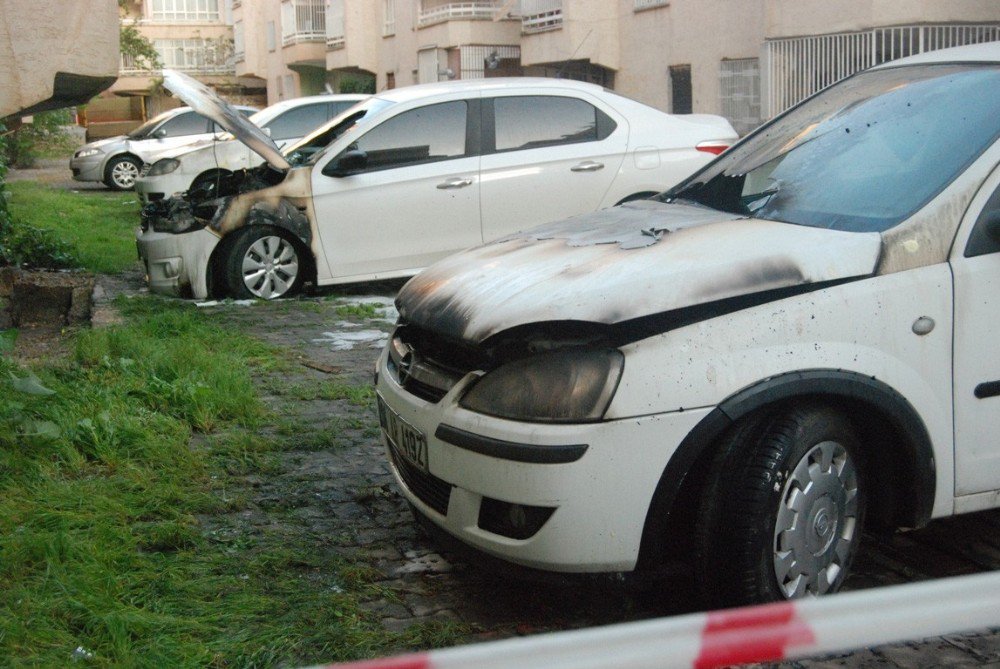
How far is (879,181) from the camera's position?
3.92 metres

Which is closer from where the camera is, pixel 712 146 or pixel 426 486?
pixel 426 486

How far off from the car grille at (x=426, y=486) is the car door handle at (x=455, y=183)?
210 inches

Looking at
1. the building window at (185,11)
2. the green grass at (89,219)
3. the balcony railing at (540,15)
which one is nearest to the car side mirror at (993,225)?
the green grass at (89,219)

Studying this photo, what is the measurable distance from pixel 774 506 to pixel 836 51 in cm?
1655

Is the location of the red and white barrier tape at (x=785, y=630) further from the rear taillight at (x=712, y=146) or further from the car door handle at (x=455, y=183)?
the rear taillight at (x=712, y=146)

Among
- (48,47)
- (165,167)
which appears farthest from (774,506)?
(165,167)

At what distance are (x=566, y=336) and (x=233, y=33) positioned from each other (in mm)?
61066

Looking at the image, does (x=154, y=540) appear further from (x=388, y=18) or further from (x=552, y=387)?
(x=388, y=18)

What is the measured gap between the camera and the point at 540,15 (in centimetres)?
2848

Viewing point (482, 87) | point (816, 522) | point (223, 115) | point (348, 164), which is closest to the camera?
point (816, 522)

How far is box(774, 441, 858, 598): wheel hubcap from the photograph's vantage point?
3410mm

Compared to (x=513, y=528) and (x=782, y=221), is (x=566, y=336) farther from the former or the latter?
(x=782, y=221)

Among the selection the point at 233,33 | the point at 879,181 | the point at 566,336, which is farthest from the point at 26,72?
the point at 233,33

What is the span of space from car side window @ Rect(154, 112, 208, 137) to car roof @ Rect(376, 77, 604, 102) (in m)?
13.6
